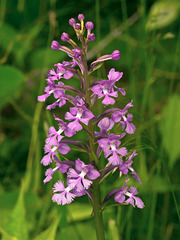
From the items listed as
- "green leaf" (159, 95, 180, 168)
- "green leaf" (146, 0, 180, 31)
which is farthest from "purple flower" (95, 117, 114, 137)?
"green leaf" (146, 0, 180, 31)

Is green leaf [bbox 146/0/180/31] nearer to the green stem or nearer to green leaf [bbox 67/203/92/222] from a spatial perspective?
green leaf [bbox 67/203/92/222]

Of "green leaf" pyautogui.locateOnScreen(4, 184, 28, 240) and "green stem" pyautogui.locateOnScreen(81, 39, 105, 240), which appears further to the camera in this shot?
"green leaf" pyautogui.locateOnScreen(4, 184, 28, 240)

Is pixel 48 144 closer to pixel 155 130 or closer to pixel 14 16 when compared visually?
pixel 155 130

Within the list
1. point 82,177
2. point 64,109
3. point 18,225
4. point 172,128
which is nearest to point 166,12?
point 172,128

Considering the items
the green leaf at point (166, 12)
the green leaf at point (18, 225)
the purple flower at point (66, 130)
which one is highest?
the green leaf at point (166, 12)

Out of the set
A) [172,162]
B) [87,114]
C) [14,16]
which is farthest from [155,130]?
[87,114]

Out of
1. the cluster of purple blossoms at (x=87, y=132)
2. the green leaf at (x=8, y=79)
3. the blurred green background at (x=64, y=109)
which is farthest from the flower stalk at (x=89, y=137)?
the green leaf at (x=8, y=79)

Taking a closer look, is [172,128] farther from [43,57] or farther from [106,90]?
[106,90]

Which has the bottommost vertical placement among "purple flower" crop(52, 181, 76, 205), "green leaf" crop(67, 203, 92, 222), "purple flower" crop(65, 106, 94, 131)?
"green leaf" crop(67, 203, 92, 222)

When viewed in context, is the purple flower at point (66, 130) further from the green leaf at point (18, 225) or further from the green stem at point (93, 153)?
the green leaf at point (18, 225)
